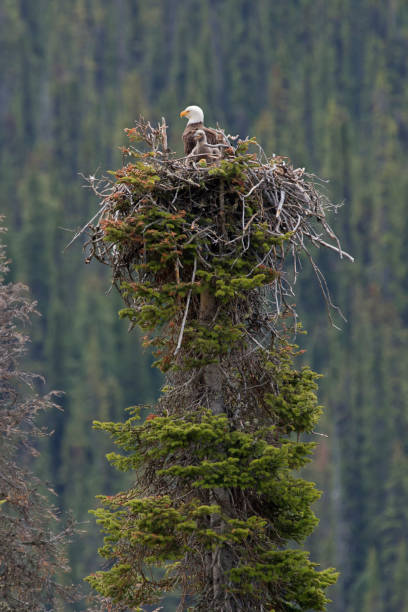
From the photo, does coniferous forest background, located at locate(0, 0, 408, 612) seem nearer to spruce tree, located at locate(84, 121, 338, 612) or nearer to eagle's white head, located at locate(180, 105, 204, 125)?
eagle's white head, located at locate(180, 105, 204, 125)

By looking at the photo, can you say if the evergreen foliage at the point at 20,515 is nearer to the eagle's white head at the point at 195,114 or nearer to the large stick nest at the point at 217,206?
the large stick nest at the point at 217,206

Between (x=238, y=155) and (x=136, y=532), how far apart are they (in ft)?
10.2

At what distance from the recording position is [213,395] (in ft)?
27.5

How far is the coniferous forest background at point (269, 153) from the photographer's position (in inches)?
2099

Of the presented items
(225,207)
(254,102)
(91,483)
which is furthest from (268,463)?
(254,102)

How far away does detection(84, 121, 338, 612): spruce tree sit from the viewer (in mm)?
7781

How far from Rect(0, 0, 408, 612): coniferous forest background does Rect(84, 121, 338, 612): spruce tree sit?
39.2 meters

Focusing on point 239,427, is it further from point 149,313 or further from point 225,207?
point 225,207

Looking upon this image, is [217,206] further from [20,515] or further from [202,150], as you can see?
[20,515]

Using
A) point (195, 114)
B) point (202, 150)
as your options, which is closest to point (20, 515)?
point (202, 150)

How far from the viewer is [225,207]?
822 cm

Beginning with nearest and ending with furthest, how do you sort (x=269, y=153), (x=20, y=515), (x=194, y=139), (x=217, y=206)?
(x=217, y=206), (x=194, y=139), (x=20, y=515), (x=269, y=153)

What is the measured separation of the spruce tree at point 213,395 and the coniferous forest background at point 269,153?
39247mm

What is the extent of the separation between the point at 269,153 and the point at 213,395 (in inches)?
2040
